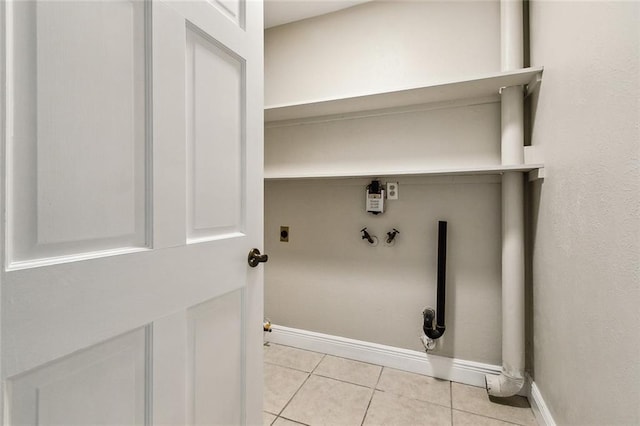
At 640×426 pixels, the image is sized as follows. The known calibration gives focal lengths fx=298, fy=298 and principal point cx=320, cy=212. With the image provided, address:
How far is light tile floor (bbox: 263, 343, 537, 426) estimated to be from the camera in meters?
1.56

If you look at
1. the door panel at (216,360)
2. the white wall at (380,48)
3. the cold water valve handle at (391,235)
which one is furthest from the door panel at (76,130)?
the cold water valve handle at (391,235)

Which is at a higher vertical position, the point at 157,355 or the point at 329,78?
the point at 329,78

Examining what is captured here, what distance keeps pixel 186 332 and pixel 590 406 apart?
137 cm

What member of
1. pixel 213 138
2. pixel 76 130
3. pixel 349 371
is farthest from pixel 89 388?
pixel 349 371

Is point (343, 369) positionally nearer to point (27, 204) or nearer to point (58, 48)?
point (27, 204)

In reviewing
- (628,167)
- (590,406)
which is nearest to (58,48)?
(628,167)

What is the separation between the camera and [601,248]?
0.99 meters

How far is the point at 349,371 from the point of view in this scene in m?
2.00

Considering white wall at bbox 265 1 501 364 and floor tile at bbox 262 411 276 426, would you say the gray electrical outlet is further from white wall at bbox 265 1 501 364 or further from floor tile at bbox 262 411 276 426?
floor tile at bbox 262 411 276 426

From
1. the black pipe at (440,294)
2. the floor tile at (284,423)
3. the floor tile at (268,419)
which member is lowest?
the floor tile at (284,423)

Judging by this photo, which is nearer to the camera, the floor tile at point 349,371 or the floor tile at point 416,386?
the floor tile at point 416,386

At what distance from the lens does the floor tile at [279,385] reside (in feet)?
5.50

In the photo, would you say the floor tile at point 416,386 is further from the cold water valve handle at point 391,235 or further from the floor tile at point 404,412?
the cold water valve handle at point 391,235

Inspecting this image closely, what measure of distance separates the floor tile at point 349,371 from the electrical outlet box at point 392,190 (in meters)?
1.18
